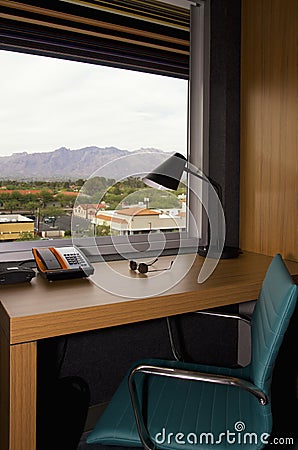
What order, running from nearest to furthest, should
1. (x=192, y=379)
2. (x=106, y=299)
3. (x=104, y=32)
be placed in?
1. (x=192, y=379)
2. (x=106, y=299)
3. (x=104, y=32)

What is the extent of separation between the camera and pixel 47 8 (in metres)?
1.88

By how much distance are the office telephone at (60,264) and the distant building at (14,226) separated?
29 centimetres

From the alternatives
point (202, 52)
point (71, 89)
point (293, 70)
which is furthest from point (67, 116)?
point (293, 70)

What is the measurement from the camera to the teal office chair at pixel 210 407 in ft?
3.80

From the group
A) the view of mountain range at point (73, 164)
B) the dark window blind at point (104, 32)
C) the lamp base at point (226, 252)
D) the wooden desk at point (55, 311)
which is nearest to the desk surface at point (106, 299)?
the wooden desk at point (55, 311)

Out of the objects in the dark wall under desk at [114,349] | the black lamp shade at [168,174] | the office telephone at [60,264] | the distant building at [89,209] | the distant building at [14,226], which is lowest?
the dark wall under desk at [114,349]

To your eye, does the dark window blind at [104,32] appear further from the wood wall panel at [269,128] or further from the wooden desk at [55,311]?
the wooden desk at [55,311]

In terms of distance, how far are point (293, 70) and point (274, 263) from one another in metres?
1.01

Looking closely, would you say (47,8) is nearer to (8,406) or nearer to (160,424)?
(8,406)

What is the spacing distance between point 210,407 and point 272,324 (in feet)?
1.19

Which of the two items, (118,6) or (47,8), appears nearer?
(47,8)

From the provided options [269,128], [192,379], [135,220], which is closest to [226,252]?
[135,220]

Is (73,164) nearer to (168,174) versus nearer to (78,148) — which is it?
(78,148)

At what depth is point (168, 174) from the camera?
1801mm
